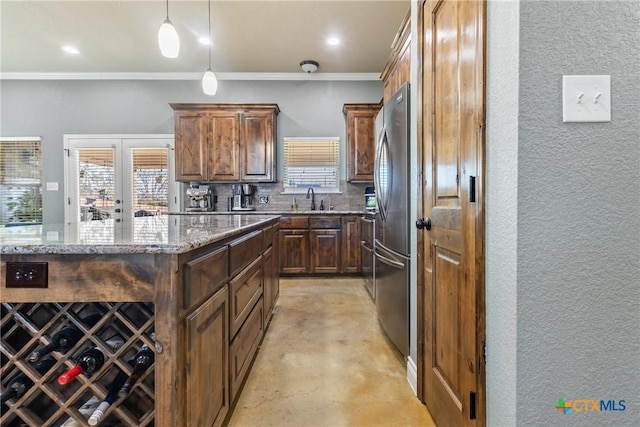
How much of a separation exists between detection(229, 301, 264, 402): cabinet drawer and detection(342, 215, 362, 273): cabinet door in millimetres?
2179

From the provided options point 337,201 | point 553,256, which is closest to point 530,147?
point 553,256

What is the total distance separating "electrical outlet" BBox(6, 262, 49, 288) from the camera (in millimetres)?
891

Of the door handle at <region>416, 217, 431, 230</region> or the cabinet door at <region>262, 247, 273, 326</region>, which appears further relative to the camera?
the cabinet door at <region>262, 247, 273, 326</region>

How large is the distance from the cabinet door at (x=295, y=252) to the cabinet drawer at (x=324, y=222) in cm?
15

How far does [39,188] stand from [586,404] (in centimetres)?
665

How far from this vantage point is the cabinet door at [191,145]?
443 centimetres

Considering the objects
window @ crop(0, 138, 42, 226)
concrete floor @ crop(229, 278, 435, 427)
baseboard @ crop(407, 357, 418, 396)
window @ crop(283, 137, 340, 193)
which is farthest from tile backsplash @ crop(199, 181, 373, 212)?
baseboard @ crop(407, 357, 418, 396)

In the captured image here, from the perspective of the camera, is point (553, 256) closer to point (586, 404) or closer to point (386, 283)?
point (586, 404)

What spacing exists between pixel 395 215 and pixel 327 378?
1108 mm

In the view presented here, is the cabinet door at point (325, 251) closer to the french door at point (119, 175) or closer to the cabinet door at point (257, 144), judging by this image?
the cabinet door at point (257, 144)

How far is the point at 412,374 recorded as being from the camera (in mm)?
1755

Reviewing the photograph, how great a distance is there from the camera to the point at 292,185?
488 cm

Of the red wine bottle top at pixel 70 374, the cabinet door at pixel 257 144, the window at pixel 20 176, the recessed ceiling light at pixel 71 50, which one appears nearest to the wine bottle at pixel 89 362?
the red wine bottle top at pixel 70 374

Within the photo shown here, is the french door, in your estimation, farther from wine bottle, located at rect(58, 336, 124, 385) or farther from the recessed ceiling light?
wine bottle, located at rect(58, 336, 124, 385)
